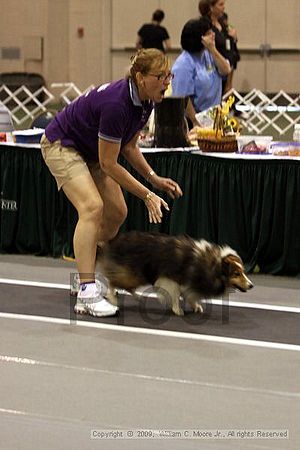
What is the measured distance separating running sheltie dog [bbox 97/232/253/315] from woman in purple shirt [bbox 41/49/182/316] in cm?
11

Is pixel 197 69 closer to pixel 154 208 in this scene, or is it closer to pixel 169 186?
pixel 169 186

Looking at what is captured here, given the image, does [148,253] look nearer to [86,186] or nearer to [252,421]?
[86,186]

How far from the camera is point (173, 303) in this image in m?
4.74

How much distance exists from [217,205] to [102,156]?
1441 mm

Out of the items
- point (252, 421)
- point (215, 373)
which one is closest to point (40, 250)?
point (215, 373)

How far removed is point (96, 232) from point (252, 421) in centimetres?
158

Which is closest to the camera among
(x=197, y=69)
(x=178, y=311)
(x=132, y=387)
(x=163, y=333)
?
(x=132, y=387)

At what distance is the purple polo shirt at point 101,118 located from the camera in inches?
173

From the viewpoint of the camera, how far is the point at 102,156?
4449 millimetres

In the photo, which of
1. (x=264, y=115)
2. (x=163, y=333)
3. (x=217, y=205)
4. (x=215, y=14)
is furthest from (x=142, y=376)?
(x=264, y=115)

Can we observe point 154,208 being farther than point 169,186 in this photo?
No

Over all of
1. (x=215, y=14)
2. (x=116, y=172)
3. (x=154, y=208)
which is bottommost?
(x=154, y=208)

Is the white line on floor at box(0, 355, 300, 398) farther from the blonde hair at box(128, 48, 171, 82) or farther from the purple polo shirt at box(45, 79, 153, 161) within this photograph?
the blonde hair at box(128, 48, 171, 82)

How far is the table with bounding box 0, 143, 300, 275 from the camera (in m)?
5.59
